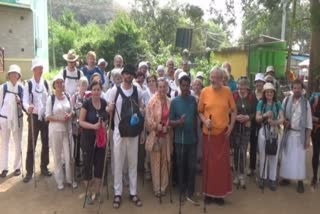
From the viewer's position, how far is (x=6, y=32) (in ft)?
79.6

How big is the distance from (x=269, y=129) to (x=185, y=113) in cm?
155

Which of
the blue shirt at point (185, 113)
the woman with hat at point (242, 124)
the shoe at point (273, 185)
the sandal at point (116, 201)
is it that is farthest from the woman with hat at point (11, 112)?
the shoe at point (273, 185)

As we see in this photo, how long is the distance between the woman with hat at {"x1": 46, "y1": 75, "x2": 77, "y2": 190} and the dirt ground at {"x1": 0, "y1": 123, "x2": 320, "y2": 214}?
386 millimetres

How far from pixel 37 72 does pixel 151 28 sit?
34668 mm

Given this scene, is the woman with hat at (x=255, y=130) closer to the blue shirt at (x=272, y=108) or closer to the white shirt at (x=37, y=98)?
the blue shirt at (x=272, y=108)

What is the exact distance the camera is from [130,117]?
6.05 metres

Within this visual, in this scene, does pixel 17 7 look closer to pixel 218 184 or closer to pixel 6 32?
pixel 6 32

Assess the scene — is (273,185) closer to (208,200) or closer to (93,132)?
(208,200)

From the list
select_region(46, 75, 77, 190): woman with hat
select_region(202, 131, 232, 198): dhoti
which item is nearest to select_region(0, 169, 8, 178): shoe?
select_region(46, 75, 77, 190): woman with hat

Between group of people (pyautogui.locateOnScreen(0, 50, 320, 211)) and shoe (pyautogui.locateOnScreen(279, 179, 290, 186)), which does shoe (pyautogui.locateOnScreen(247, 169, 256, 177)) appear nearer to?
group of people (pyautogui.locateOnScreen(0, 50, 320, 211))

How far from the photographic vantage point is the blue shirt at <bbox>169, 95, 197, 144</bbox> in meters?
6.30

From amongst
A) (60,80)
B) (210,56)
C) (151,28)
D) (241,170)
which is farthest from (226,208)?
(151,28)

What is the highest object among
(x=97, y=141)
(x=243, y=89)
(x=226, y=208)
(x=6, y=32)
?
(x=6, y=32)

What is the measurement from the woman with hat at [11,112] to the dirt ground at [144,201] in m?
0.51
